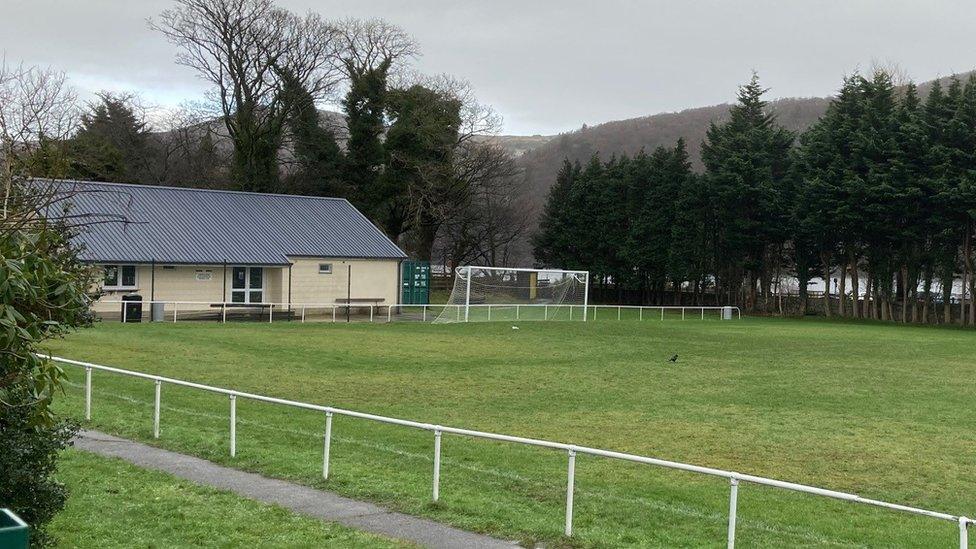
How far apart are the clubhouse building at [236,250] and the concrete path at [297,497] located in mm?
24249

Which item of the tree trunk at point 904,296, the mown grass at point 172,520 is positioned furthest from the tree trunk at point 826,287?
the mown grass at point 172,520

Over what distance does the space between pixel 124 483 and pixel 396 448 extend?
4.23m

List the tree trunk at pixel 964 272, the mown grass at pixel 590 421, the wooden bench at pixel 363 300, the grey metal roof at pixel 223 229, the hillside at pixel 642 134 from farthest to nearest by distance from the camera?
the hillside at pixel 642 134 < the tree trunk at pixel 964 272 < the wooden bench at pixel 363 300 < the grey metal roof at pixel 223 229 < the mown grass at pixel 590 421

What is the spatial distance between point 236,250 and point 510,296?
12.9 m

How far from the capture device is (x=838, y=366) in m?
27.9

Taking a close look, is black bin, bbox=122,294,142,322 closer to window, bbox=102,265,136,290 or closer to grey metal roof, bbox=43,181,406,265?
window, bbox=102,265,136,290

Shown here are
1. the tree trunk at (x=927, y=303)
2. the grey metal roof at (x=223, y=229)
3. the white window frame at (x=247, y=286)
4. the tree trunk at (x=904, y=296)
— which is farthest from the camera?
the tree trunk at (x=904, y=296)

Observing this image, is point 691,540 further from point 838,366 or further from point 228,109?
point 228,109

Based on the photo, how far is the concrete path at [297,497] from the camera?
8.96 metres

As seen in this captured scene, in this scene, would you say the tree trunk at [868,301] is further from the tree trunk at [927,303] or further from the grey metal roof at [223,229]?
the grey metal roof at [223,229]

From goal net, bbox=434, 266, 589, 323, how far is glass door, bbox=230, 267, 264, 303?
7.99 meters

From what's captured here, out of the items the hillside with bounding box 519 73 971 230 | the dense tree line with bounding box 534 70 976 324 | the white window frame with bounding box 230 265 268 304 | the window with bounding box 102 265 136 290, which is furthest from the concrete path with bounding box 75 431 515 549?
the hillside with bounding box 519 73 971 230

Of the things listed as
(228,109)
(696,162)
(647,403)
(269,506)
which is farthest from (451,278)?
(269,506)

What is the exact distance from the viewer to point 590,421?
1723 cm
